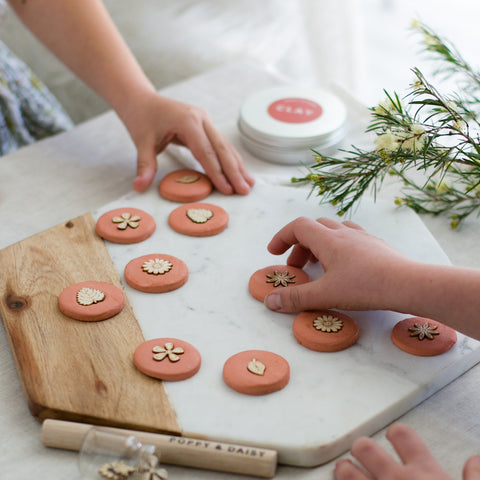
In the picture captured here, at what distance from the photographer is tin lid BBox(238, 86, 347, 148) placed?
0.93m

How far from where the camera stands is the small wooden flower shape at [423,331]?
599 mm

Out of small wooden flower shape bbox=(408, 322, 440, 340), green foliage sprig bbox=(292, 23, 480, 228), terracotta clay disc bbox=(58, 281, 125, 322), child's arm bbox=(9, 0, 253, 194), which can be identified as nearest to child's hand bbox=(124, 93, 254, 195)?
child's arm bbox=(9, 0, 253, 194)

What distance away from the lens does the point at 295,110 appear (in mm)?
975

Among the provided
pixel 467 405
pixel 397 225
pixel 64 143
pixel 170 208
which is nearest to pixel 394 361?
pixel 467 405

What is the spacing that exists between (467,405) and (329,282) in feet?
0.58

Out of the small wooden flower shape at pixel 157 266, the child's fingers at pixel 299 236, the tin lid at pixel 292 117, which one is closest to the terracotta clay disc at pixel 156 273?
the small wooden flower shape at pixel 157 266

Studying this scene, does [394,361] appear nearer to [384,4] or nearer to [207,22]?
[207,22]

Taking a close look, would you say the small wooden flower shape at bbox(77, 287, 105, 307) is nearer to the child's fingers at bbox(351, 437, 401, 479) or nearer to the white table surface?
the white table surface

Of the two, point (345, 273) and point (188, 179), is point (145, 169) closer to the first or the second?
point (188, 179)

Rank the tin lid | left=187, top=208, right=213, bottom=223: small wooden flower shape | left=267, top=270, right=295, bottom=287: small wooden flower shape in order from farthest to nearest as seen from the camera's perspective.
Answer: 1. the tin lid
2. left=187, top=208, right=213, bottom=223: small wooden flower shape
3. left=267, top=270, right=295, bottom=287: small wooden flower shape

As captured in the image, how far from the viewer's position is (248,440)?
0.52 meters

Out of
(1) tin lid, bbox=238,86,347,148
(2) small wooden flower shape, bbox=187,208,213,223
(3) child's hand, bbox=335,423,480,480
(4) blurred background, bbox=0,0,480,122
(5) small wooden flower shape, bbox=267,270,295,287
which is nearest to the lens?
(3) child's hand, bbox=335,423,480,480

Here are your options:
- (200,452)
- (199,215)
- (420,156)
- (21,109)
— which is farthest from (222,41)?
(200,452)

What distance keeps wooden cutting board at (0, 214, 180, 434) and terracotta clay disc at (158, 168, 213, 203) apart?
0.13 m
